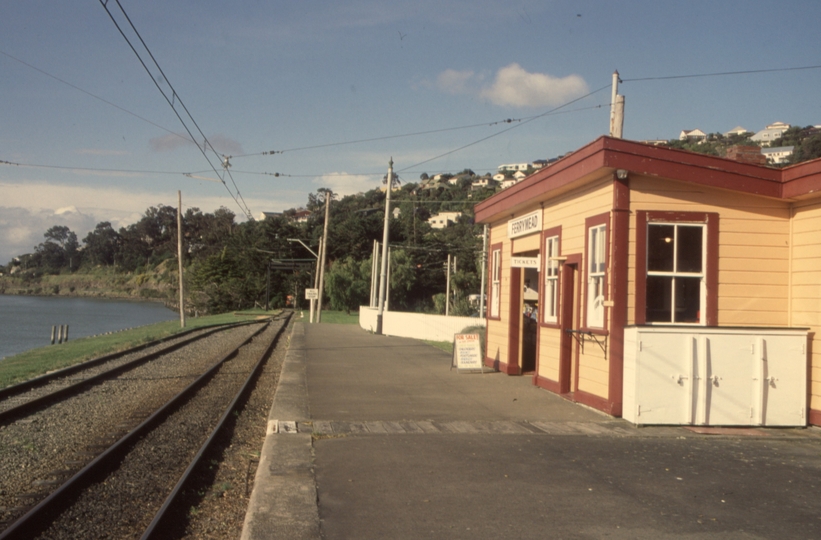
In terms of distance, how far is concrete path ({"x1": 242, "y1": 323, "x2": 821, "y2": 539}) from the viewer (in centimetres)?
510

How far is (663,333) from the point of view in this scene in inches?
349

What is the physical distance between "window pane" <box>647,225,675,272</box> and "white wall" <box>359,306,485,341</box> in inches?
567

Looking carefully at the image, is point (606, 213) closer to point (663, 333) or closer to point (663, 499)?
point (663, 333)

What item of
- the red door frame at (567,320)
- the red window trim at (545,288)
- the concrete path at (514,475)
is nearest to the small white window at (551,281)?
the red window trim at (545,288)

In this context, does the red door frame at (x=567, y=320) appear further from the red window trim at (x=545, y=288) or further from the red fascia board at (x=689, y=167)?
the red fascia board at (x=689, y=167)

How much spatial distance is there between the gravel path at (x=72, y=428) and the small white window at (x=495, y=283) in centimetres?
666

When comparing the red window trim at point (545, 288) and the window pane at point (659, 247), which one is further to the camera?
the red window trim at point (545, 288)

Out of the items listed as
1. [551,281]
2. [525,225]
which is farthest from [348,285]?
[551,281]

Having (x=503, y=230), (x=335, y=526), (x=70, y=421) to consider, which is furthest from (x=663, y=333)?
(x=70, y=421)

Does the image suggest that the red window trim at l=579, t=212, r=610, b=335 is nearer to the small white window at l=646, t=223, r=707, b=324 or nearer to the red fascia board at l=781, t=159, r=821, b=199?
the small white window at l=646, t=223, r=707, b=324

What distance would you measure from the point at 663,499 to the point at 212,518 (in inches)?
142

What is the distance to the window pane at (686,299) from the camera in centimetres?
973

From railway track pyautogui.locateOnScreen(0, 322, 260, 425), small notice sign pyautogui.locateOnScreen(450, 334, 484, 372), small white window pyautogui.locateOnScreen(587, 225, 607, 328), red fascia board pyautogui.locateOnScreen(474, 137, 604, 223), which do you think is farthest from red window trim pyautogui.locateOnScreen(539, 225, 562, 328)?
railway track pyautogui.locateOnScreen(0, 322, 260, 425)

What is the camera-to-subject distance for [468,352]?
48.1 feet
